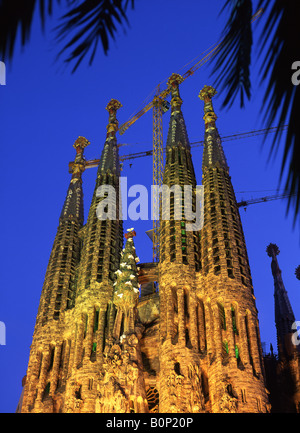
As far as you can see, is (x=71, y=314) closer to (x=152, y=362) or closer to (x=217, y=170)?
(x=152, y=362)

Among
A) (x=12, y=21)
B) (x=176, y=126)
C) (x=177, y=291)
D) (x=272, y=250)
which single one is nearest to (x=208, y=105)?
(x=176, y=126)

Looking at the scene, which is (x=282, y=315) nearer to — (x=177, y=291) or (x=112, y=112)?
(x=177, y=291)

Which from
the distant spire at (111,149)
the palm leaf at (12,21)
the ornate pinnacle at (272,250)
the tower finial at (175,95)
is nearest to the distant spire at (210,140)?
the tower finial at (175,95)

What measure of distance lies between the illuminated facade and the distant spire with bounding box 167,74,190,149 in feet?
1.81

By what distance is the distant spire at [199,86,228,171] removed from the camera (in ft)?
155

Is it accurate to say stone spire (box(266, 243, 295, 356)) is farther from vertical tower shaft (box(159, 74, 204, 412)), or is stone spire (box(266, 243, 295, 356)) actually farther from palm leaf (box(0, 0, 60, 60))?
palm leaf (box(0, 0, 60, 60))

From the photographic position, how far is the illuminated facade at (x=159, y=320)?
34.4 meters

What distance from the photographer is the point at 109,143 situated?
182ft

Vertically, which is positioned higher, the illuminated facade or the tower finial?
the tower finial

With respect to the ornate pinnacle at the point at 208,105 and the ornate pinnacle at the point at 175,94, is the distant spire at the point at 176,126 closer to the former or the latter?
the ornate pinnacle at the point at 175,94

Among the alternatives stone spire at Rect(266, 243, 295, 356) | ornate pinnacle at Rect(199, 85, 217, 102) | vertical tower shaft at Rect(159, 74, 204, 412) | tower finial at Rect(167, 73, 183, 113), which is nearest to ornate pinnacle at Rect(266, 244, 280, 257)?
stone spire at Rect(266, 243, 295, 356)
